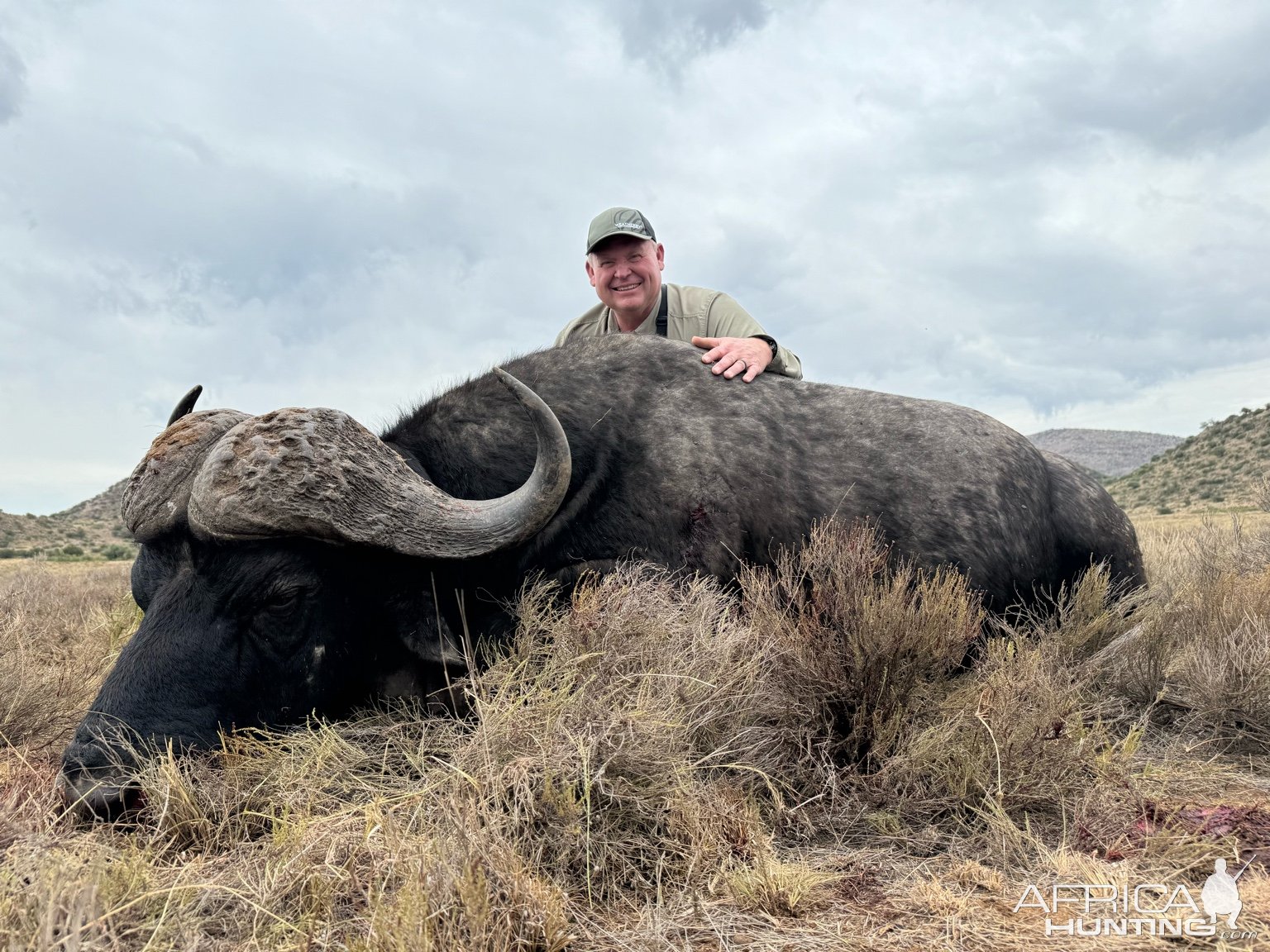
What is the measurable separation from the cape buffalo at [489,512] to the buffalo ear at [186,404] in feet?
2.02

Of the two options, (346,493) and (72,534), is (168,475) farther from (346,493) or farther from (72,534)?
(72,534)

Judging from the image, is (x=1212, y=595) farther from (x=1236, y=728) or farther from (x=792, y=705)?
(x=792, y=705)

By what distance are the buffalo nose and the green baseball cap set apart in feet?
14.9

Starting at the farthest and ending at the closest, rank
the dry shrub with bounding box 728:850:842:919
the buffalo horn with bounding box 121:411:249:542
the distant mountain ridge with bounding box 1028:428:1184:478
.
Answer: the distant mountain ridge with bounding box 1028:428:1184:478 → the buffalo horn with bounding box 121:411:249:542 → the dry shrub with bounding box 728:850:842:919

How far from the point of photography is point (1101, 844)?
257 centimetres

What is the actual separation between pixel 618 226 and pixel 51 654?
5.28 metres

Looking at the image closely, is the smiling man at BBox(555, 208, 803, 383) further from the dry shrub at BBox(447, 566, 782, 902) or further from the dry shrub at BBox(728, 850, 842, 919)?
the dry shrub at BBox(728, 850, 842, 919)

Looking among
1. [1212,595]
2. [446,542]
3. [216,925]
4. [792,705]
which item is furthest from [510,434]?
[1212,595]

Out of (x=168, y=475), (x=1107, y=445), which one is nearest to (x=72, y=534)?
(x=168, y=475)

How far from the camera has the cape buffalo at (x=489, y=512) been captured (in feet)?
10.4

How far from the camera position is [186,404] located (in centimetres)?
436

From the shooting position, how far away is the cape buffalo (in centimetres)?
316

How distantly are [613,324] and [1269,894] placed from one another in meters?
5.50

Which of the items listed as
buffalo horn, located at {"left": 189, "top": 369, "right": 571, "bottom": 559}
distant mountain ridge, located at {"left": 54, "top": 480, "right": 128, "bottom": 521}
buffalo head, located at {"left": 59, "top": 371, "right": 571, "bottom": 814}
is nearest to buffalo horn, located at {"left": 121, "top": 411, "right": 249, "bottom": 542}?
buffalo head, located at {"left": 59, "top": 371, "right": 571, "bottom": 814}
